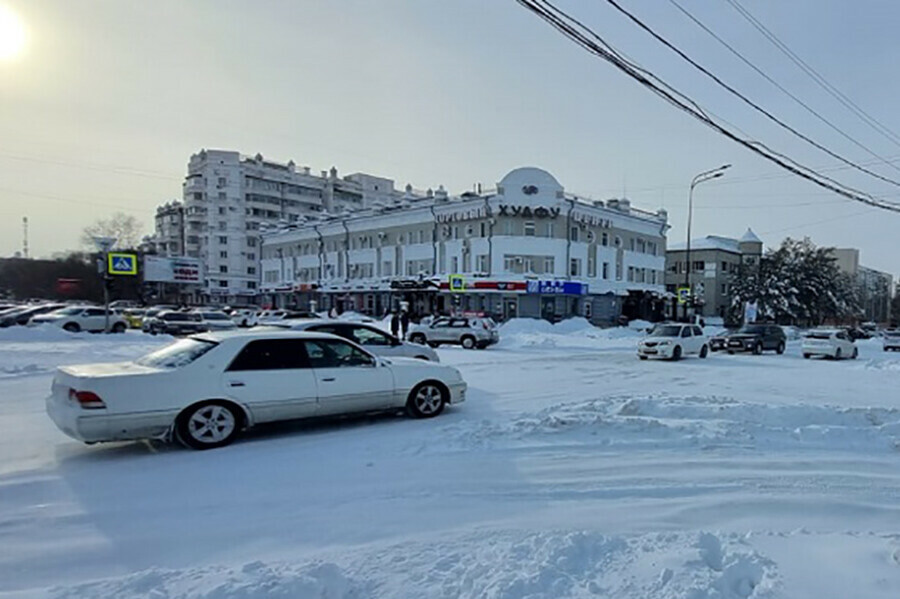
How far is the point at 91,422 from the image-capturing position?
6.30 metres

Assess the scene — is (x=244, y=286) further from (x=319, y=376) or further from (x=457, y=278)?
(x=319, y=376)

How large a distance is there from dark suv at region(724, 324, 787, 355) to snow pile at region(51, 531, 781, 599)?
1013 inches

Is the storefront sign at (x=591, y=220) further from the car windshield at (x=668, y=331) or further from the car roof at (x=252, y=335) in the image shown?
the car roof at (x=252, y=335)

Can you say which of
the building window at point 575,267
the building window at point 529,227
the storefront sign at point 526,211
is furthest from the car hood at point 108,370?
the building window at point 575,267

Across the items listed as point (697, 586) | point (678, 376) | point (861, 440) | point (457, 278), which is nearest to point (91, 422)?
point (697, 586)

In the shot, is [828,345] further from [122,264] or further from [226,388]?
[122,264]

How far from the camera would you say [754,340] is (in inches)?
1066

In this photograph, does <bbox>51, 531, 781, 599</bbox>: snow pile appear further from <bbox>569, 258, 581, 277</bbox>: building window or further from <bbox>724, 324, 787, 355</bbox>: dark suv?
<bbox>569, 258, 581, 277</bbox>: building window

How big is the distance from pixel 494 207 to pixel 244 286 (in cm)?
6262

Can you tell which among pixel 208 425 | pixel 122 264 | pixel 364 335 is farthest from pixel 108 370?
pixel 122 264

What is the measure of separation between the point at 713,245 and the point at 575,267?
37.1 m

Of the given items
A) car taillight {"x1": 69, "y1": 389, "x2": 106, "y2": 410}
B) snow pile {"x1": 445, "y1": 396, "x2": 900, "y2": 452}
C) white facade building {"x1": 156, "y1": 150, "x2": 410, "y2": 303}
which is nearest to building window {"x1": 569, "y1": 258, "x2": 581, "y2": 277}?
snow pile {"x1": 445, "y1": 396, "x2": 900, "y2": 452}

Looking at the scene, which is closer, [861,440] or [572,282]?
[861,440]

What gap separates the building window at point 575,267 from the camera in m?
50.1
